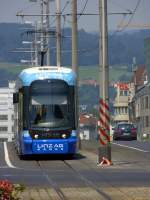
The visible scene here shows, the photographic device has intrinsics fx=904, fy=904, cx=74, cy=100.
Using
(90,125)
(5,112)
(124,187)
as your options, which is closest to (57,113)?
(124,187)

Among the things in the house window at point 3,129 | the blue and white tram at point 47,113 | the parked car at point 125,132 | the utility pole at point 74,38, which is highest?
the utility pole at point 74,38

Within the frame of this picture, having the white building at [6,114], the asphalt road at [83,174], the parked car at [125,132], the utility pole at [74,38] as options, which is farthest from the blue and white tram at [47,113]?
the white building at [6,114]

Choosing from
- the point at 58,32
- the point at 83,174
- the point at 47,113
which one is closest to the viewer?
the point at 83,174

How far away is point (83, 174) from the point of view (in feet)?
86.4

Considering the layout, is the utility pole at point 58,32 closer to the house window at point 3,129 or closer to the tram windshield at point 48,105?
the tram windshield at point 48,105

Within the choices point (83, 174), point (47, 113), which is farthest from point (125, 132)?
point (83, 174)

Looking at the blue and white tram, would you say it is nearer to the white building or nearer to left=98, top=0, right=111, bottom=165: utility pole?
left=98, top=0, right=111, bottom=165: utility pole

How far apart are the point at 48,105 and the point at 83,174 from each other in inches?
304

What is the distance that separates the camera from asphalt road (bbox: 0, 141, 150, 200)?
21.1 meters

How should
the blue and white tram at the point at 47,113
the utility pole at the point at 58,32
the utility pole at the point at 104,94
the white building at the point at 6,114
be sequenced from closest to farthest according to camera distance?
the utility pole at the point at 104,94
the blue and white tram at the point at 47,113
the utility pole at the point at 58,32
the white building at the point at 6,114

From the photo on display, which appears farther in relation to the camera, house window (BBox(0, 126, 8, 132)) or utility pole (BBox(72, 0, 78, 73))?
house window (BBox(0, 126, 8, 132))

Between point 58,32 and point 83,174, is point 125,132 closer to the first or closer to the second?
point 58,32

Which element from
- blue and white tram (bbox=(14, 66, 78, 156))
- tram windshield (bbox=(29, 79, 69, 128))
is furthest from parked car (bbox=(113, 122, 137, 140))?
tram windshield (bbox=(29, 79, 69, 128))

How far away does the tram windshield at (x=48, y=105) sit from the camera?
3347cm
